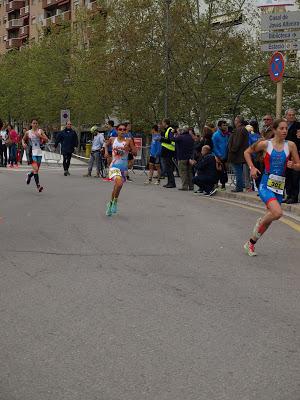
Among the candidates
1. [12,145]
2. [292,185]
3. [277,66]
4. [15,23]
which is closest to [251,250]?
[292,185]

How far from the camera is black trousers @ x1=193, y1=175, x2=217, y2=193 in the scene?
673 inches

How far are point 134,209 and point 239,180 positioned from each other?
4.13m

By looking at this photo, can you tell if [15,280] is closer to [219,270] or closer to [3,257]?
[3,257]

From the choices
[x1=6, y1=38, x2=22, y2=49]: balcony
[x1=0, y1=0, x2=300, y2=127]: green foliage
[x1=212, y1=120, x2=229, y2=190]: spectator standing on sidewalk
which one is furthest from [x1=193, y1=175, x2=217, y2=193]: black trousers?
[x1=6, y1=38, x2=22, y2=49]: balcony

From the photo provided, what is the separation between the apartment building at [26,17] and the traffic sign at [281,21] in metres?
62.4

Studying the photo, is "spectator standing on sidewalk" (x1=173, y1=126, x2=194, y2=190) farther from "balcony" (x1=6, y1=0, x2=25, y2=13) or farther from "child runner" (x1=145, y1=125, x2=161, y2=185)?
"balcony" (x1=6, y1=0, x2=25, y2=13)

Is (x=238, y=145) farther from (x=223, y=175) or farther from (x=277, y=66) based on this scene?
(x=277, y=66)

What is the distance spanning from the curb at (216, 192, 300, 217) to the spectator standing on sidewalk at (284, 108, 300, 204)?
1.24 feet

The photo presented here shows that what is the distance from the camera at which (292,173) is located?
13344 mm

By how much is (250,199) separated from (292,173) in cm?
233

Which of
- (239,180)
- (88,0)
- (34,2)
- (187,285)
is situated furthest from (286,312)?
(34,2)

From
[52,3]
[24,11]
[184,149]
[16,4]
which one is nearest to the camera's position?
[184,149]

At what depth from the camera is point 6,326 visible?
17.0 feet

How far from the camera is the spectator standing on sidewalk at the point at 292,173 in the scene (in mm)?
13309
